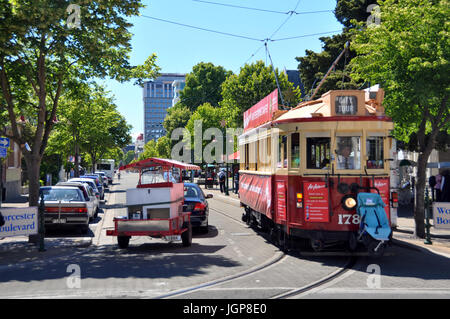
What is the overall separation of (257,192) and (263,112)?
2346 mm

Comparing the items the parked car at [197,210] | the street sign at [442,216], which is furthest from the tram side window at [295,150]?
the parked car at [197,210]

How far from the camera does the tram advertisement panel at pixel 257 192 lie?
41.0ft

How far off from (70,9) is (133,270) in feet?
22.5

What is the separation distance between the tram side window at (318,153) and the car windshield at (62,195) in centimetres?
856

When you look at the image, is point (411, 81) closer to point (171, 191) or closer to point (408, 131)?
point (408, 131)

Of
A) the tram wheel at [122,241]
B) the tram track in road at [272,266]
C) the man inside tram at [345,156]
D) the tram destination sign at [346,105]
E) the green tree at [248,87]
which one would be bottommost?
the tram track in road at [272,266]

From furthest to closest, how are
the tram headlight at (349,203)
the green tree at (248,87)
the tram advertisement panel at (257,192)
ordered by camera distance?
the green tree at (248,87) → the tram advertisement panel at (257,192) → the tram headlight at (349,203)

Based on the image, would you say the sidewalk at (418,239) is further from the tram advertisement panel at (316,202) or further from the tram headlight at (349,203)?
the tram advertisement panel at (316,202)

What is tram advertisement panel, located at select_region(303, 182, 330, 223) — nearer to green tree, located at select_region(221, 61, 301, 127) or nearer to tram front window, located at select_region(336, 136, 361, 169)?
tram front window, located at select_region(336, 136, 361, 169)

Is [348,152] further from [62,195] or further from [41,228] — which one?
[62,195]

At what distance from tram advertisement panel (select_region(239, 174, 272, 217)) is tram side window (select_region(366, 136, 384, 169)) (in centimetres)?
261

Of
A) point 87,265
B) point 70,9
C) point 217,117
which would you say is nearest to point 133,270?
point 87,265

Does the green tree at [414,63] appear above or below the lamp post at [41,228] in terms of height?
above
